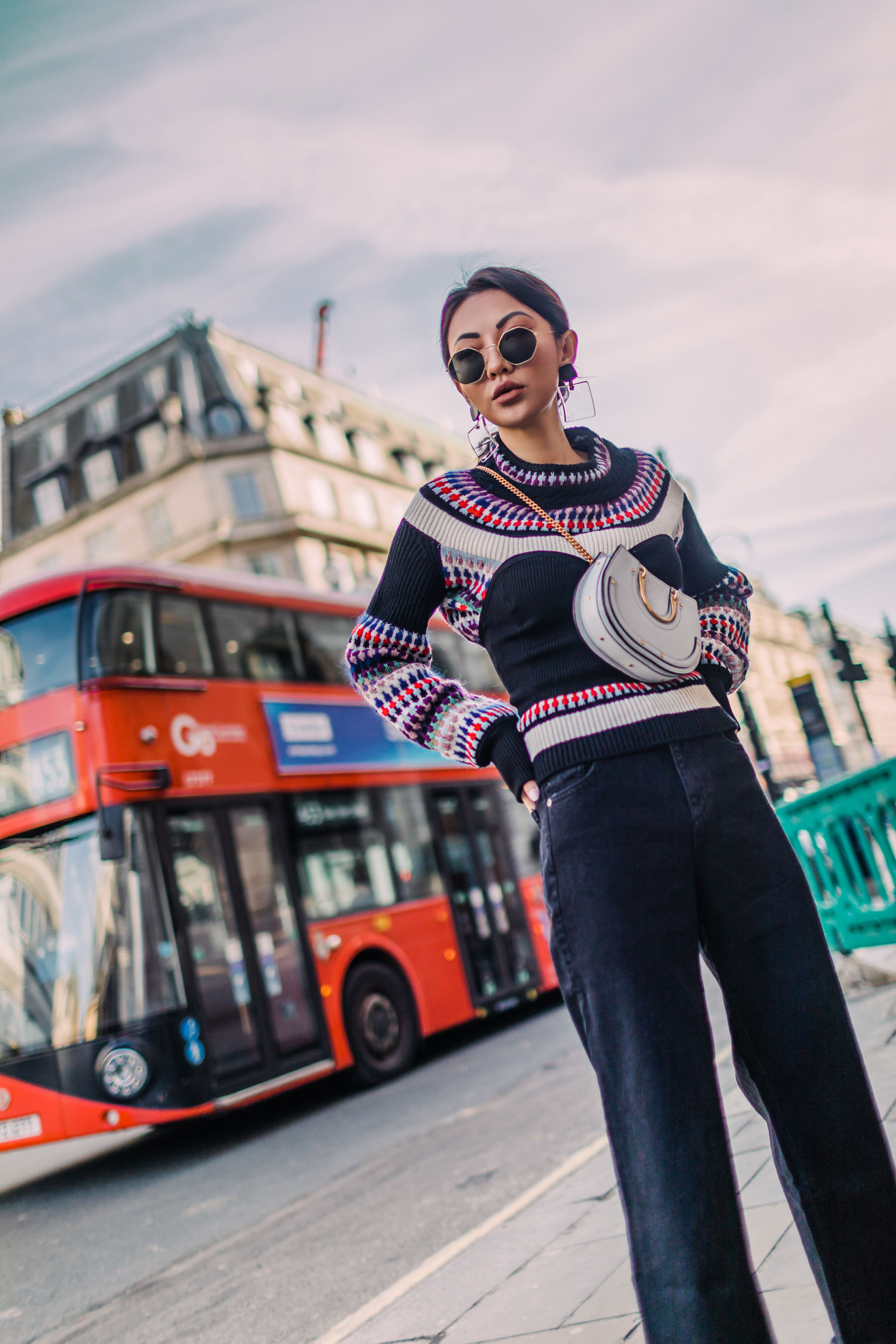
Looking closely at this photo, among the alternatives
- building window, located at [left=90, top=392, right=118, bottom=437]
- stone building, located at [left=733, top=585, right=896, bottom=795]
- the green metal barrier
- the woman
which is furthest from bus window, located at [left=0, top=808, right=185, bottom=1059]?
stone building, located at [left=733, top=585, right=896, bottom=795]

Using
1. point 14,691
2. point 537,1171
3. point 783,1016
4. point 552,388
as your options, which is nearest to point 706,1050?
point 783,1016

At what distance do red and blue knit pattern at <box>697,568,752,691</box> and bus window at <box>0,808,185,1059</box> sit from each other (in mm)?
6753

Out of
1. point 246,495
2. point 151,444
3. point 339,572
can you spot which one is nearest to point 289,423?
point 246,495

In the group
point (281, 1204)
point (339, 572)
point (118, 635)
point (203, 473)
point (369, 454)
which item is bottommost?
point (281, 1204)

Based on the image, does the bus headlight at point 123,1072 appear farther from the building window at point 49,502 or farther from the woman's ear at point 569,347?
the building window at point 49,502

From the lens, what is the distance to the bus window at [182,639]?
29.8ft

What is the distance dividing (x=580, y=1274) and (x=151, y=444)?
38.6 meters

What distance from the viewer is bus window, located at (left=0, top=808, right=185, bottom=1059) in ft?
26.0

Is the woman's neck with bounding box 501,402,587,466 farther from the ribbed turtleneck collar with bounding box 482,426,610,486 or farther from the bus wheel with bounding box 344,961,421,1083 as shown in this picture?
the bus wheel with bounding box 344,961,421,1083

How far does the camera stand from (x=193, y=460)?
3756cm

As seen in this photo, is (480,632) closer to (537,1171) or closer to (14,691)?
(537,1171)

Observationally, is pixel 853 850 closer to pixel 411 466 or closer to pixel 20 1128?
pixel 20 1128

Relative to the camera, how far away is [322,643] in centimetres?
1095

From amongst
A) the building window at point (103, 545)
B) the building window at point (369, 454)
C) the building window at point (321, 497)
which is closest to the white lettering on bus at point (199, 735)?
the building window at point (321, 497)
